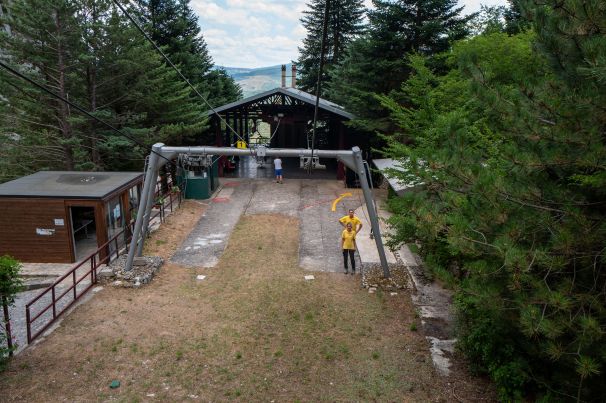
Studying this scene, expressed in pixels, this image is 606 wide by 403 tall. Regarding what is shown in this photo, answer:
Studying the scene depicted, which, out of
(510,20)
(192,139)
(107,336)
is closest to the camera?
(107,336)

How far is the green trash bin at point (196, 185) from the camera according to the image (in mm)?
19172

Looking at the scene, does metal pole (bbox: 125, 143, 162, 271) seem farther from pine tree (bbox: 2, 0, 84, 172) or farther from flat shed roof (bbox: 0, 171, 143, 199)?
pine tree (bbox: 2, 0, 84, 172)

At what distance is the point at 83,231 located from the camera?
48.3 ft

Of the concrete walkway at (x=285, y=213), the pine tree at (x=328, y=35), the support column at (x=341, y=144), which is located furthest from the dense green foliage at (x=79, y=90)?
the pine tree at (x=328, y=35)

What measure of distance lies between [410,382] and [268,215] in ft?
36.1

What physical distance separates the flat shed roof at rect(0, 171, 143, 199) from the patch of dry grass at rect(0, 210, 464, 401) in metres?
3.08

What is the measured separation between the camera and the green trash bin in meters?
19.2

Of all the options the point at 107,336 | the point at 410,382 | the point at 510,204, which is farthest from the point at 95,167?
the point at 510,204

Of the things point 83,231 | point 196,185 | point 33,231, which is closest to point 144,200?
point 33,231

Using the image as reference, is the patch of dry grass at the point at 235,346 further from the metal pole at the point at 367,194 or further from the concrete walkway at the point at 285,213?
the concrete walkway at the point at 285,213

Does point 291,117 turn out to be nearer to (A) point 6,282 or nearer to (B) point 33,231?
(B) point 33,231

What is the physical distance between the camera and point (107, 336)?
842cm

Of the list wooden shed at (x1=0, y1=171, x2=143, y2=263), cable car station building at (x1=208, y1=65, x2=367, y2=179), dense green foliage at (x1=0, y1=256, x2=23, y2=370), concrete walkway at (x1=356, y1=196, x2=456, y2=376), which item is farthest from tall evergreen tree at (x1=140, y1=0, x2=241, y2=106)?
Answer: dense green foliage at (x1=0, y1=256, x2=23, y2=370)

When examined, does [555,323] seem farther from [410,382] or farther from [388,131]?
[388,131]
